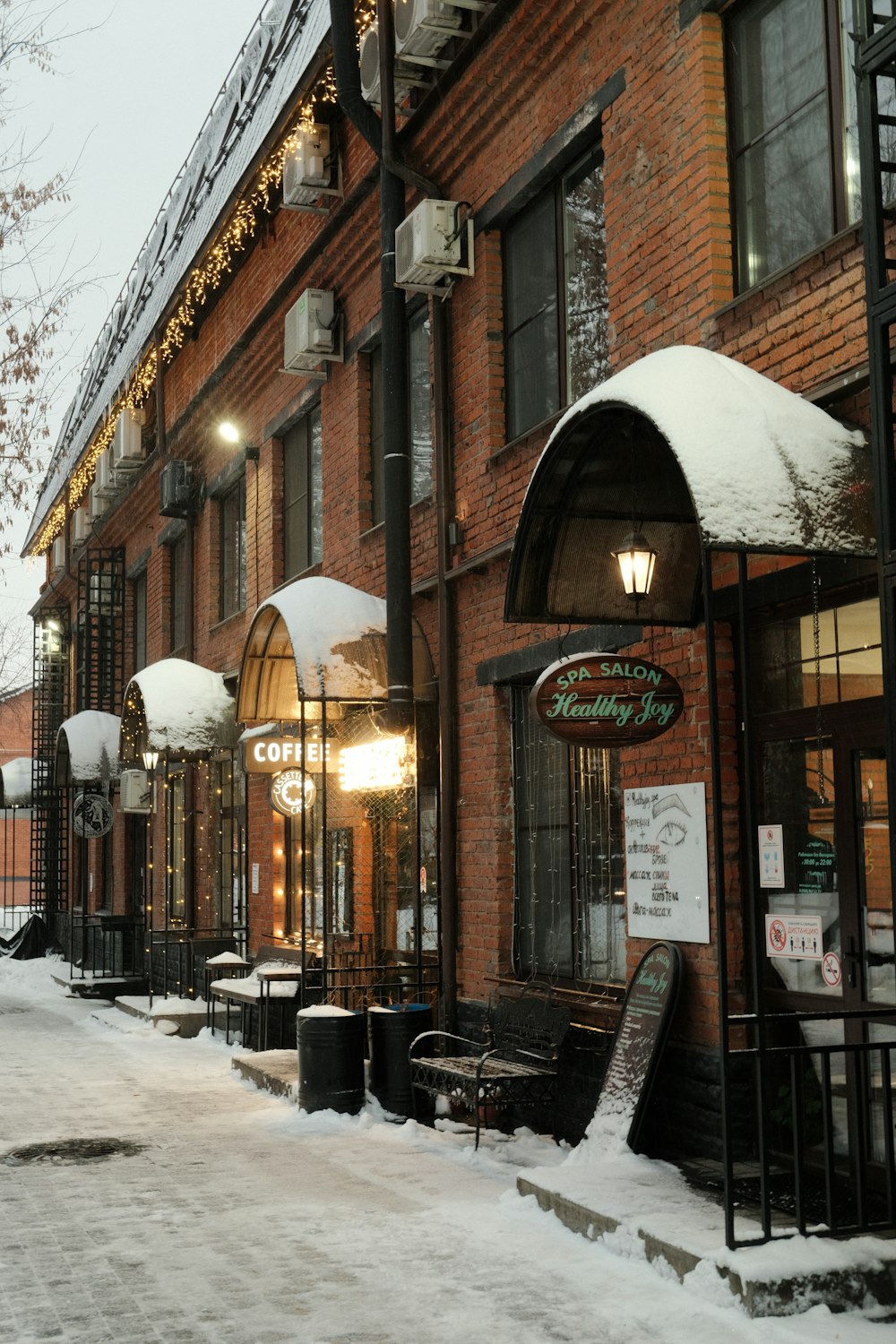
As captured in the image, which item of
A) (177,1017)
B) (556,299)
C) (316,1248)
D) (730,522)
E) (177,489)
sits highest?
(177,489)

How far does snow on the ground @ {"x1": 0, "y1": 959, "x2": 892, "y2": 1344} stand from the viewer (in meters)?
5.37

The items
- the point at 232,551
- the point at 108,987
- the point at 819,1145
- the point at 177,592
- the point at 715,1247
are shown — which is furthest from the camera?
the point at 177,592

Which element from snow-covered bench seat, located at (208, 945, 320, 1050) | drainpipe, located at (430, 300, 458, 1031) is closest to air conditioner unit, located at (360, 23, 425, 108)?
drainpipe, located at (430, 300, 458, 1031)

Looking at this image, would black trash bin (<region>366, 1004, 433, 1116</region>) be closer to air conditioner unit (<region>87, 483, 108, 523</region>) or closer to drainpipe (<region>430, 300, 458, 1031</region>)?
drainpipe (<region>430, 300, 458, 1031</region>)

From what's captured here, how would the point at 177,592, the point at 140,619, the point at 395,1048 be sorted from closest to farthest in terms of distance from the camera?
the point at 395,1048, the point at 177,592, the point at 140,619

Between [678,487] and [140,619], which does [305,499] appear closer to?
[678,487]

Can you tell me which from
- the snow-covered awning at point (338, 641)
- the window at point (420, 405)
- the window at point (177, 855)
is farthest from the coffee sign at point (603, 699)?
the window at point (177, 855)

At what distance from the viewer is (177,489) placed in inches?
732

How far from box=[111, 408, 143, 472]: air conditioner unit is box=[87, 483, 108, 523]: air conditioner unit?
2116 mm

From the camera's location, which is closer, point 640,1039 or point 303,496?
point 640,1039

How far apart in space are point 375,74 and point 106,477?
12095 millimetres

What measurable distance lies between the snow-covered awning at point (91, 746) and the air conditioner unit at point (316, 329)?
9.77 metres

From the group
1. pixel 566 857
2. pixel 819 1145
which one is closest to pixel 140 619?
pixel 566 857

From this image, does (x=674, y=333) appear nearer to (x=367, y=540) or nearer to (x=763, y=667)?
(x=763, y=667)
